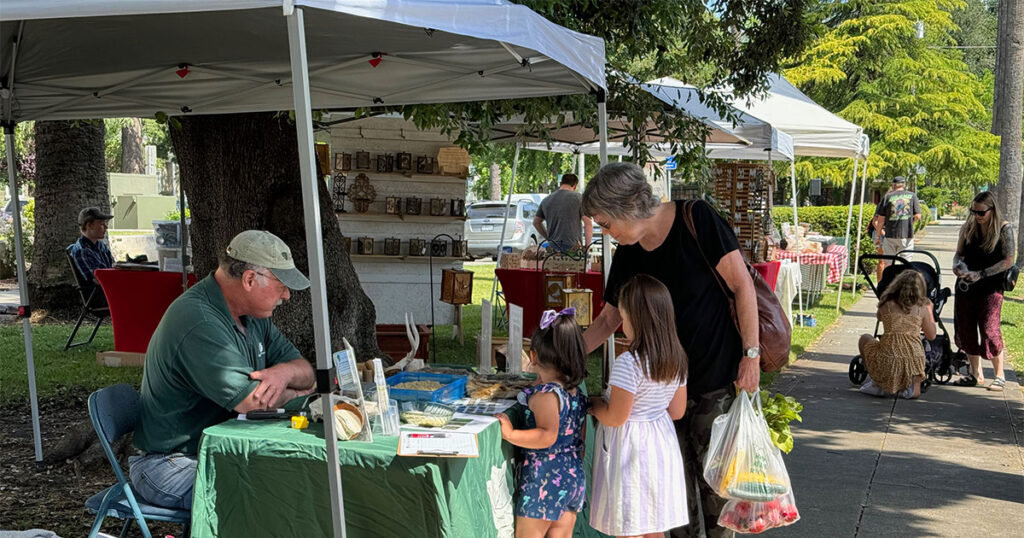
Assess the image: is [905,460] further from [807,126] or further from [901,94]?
[901,94]

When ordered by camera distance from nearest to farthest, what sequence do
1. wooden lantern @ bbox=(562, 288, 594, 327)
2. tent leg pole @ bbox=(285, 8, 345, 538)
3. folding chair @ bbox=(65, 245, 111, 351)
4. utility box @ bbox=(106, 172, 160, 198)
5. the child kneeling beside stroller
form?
tent leg pole @ bbox=(285, 8, 345, 538)
wooden lantern @ bbox=(562, 288, 594, 327)
the child kneeling beside stroller
folding chair @ bbox=(65, 245, 111, 351)
utility box @ bbox=(106, 172, 160, 198)

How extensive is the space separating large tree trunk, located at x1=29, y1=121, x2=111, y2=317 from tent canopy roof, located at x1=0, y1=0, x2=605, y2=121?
21.7ft

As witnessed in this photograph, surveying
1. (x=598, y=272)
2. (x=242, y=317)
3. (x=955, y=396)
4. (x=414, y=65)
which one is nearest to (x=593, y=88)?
(x=414, y=65)

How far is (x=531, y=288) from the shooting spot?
962 centimetres

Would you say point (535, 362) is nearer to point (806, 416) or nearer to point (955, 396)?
point (806, 416)

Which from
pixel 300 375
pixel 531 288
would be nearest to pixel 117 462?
pixel 300 375

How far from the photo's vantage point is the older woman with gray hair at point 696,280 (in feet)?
11.6

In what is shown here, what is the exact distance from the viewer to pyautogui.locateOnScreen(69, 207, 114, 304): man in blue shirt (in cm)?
985

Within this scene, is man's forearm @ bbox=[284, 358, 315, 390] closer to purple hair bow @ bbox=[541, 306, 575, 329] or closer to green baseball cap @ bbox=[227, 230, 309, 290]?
green baseball cap @ bbox=[227, 230, 309, 290]

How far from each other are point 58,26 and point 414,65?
A: 180 centimetres

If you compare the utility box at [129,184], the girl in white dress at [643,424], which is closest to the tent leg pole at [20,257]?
the girl in white dress at [643,424]

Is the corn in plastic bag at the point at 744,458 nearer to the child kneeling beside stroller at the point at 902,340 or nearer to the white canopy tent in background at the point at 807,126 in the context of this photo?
the child kneeling beside stroller at the point at 902,340

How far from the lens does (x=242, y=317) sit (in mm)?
3770

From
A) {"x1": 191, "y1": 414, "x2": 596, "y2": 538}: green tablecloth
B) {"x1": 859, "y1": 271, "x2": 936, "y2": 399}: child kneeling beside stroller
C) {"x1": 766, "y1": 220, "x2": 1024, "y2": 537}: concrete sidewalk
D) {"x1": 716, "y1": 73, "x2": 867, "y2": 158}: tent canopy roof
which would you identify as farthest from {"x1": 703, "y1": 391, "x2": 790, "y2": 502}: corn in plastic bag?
{"x1": 716, "y1": 73, "x2": 867, "y2": 158}: tent canopy roof
